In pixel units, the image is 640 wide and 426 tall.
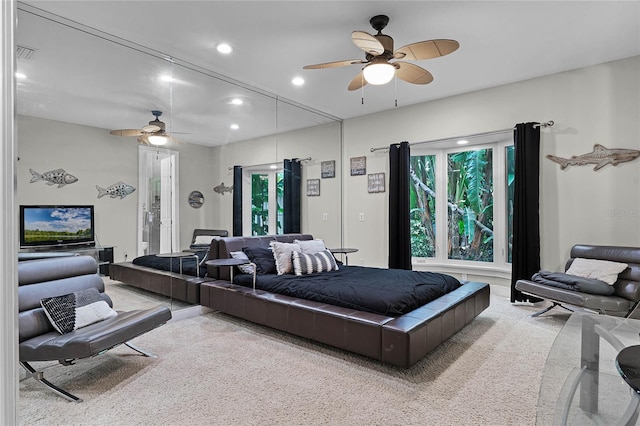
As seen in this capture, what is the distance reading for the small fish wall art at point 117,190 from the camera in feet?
10.9

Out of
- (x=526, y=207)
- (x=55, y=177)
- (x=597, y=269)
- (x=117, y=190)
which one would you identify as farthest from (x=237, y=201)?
(x=597, y=269)

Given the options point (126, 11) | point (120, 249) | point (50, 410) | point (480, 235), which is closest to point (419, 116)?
point (480, 235)

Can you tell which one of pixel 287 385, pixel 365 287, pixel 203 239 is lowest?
pixel 287 385

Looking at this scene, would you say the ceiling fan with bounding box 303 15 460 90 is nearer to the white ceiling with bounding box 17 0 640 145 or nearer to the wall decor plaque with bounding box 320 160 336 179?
the white ceiling with bounding box 17 0 640 145

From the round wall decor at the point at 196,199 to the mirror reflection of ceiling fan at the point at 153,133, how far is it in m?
0.66

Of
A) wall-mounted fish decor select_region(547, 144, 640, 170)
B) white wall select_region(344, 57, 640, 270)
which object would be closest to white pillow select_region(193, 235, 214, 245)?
white wall select_region(344, 57, 640, 270)

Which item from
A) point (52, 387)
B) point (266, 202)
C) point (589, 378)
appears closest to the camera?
point (589, 378)

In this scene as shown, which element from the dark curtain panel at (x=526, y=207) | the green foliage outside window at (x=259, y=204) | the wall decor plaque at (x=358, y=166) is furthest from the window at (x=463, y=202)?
the green foliage outside window at (x=259, y=204)

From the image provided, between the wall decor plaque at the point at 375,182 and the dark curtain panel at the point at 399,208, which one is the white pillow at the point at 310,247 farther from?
the wall decor plaque at the point at 375,182

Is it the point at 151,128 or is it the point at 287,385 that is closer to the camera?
the point at 287,385

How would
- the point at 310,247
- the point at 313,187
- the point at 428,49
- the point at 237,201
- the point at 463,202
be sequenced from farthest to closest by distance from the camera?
the point at 313,187 → the point at 463,202 → the point at 237,201 → the point at 310,247 → the point at 428,49

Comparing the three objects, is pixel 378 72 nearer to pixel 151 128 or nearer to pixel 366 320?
pixel 366 320

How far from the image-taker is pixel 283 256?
397 cm

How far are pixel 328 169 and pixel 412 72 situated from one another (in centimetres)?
284
